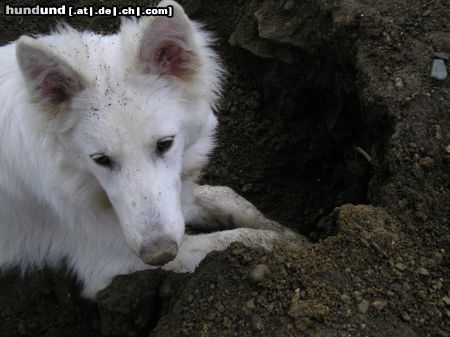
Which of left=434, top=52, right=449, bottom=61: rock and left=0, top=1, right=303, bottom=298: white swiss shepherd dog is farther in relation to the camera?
left=434, top=52, right=449, bottom=61: rock

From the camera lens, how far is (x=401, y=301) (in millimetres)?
2510

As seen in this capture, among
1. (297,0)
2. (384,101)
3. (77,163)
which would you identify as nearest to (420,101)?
(384,101)

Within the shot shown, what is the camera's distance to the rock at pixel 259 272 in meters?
2.57

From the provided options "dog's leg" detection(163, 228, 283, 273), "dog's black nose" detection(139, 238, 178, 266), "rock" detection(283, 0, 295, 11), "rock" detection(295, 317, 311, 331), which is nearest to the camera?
"rock" detection(295, 317, 311, 331)

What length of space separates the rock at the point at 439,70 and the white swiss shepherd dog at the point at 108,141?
1284 millimetres

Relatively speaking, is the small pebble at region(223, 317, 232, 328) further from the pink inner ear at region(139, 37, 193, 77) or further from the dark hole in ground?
the dark hole in ground

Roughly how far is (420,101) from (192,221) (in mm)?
1673

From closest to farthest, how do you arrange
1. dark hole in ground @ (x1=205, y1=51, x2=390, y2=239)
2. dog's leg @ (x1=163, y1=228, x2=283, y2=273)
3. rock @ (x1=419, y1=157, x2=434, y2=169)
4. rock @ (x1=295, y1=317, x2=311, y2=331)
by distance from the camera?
rock @ (x1=295, y1=317, x2=311, y2=331), rock @ (x1=419, y1=157, x2=434, y2=169), dog's leg @ (x1=163, y1=228, x2=283, y2=273), dark hole in ground @ (x1=205, y1=51, x2=390, y2=239)

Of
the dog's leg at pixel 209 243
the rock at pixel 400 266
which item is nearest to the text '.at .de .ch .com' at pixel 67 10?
the dog's leg at pixel 209 243

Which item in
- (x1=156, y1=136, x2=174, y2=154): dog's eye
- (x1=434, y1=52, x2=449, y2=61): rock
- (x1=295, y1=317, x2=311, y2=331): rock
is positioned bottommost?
(x1=295, y1=317, x2=311, y2=331): rock

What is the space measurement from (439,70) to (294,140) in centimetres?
143

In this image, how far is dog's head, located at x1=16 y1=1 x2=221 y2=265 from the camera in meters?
2.52

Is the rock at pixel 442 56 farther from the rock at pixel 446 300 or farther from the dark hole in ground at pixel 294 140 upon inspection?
the rock at pixel 446 300

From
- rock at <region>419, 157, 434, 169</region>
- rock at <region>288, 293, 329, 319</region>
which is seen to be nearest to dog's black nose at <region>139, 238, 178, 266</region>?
rock at <region>288, 293, 329, 319</region>
